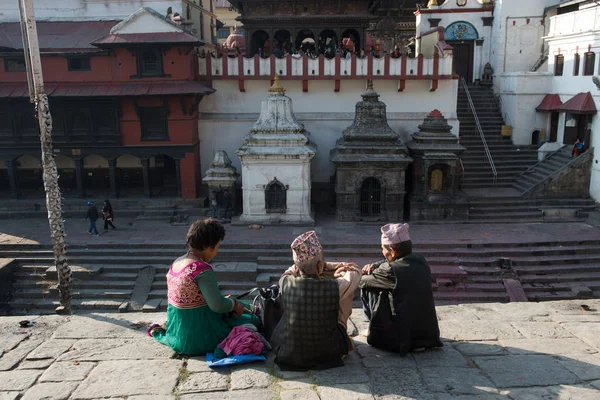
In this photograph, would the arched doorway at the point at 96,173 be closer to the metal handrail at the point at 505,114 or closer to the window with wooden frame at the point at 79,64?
the window with wooden frame at the point at 79,64

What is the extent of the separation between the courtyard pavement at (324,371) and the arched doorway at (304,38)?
1891 cm

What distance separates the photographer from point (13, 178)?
20047mm

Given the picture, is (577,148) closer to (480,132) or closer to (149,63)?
(480,132)

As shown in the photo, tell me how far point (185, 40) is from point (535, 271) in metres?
13.5

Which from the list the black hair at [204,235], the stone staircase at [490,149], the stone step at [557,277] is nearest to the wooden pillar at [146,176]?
the stone staircase at [490,149]

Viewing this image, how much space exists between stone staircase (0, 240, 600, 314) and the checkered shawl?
9.06 m

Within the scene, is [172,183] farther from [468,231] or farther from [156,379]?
[156,379]

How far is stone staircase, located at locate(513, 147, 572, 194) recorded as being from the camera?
19750mm

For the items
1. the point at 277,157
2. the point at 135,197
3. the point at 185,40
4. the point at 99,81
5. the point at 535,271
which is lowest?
the point at 535,271

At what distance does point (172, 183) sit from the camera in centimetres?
2219

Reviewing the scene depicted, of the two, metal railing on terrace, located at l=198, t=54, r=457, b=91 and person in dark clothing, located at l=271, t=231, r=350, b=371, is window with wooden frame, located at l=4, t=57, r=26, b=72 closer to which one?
metal railing on terrace, located at l=198, t=54, r=457, b=91

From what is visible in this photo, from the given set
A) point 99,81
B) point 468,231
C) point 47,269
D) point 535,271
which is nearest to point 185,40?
point 99,81

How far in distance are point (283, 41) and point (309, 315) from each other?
20244 millimetres

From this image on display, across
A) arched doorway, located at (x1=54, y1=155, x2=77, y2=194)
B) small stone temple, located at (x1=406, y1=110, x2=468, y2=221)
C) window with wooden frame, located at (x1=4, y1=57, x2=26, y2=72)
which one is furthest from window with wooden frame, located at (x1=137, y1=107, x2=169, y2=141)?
small stone temple, located at (x1=406, y1=110, x2=468, y2=221)
